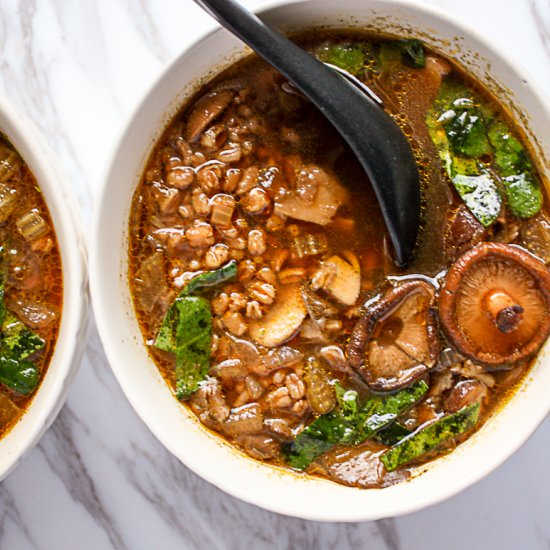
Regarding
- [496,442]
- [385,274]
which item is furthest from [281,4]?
[496,442]

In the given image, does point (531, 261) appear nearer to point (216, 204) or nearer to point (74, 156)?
point (216, 204)

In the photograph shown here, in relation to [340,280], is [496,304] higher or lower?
lower

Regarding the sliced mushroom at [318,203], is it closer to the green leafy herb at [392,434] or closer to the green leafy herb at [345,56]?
the green leafy herb at [345,56]

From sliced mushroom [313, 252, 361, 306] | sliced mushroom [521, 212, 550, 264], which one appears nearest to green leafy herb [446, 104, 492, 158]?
sliced mushroom [521, 212, 550, 264]

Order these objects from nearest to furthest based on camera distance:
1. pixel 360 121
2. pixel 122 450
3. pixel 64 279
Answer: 1. pixel 360 121
2. pixel 64 279
3. pixel 122 450

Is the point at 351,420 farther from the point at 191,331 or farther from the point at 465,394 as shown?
the point at 191,331

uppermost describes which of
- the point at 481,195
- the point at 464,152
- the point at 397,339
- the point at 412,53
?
the point at 412,53

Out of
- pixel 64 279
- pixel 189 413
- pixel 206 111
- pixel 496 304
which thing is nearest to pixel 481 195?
pixel 496 304

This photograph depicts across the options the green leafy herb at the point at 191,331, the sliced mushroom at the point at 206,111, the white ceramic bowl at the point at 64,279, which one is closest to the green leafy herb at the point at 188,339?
the green leafy herb at the point at 191,331
